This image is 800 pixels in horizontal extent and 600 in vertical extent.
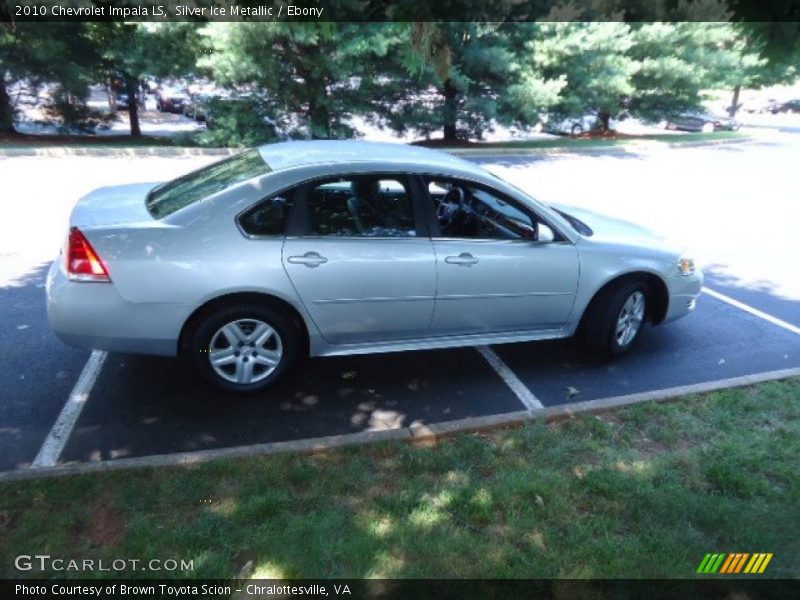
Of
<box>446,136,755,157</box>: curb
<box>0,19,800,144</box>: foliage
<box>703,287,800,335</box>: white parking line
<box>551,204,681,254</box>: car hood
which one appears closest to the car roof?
<box>551,204,681,254</box>: car hood

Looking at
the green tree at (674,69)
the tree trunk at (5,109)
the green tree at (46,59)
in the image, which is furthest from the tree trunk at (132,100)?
the green tree at (674,69)

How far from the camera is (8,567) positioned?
2521 mm

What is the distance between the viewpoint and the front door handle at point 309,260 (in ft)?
12.8

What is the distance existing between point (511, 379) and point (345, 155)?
2.02 meters

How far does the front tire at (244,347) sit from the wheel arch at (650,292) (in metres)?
2.28

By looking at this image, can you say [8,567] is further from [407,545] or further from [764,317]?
[764,317]

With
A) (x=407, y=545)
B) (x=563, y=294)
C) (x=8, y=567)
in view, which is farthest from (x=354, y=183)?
(x=8, y=567)

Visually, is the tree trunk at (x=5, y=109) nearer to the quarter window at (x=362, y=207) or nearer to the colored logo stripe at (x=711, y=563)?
the quarter window at (x=362, y=207)

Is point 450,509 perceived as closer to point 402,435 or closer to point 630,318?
point 402,435

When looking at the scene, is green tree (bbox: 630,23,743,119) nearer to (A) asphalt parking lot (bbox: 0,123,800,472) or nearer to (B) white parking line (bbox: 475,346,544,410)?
(A) asphalt parking lot (bbox: 0,123,800,472)

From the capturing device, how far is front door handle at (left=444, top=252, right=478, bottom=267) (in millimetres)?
4175

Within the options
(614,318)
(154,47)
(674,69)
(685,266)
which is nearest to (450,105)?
(154,47)

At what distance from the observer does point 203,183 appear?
4.35 meters

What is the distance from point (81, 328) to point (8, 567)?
1.54 m
